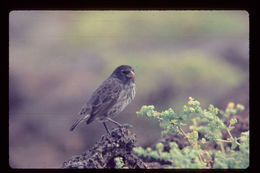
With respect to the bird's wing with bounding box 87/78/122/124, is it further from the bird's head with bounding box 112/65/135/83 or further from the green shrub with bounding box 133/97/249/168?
the green shrub with bounding box 133/97/249/168

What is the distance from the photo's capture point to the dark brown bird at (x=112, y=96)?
4035mm

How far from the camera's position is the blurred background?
3643 millimetres

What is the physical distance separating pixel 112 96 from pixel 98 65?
1.25 feet

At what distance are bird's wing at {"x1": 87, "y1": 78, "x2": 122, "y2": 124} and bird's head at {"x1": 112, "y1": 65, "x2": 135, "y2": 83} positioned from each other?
0.23 feet

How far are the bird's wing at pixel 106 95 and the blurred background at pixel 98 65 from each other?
0.29ft

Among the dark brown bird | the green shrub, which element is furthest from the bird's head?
the green shrub

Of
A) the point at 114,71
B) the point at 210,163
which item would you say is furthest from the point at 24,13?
the point at 210,163

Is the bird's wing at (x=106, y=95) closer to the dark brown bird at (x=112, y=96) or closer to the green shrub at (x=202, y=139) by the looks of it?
the dark brown bird at (x=112, y=96)

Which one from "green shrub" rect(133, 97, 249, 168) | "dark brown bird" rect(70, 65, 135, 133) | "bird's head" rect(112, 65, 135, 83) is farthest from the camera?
"dark brown bird" rect(70, 65, 135, 133)

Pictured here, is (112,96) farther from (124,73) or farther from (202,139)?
(202,139)

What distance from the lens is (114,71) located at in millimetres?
4039

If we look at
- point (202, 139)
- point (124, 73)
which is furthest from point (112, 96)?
point (202, 139)

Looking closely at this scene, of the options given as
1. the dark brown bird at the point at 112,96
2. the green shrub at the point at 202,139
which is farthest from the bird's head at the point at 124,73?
the green shrub at the point at 202,139
